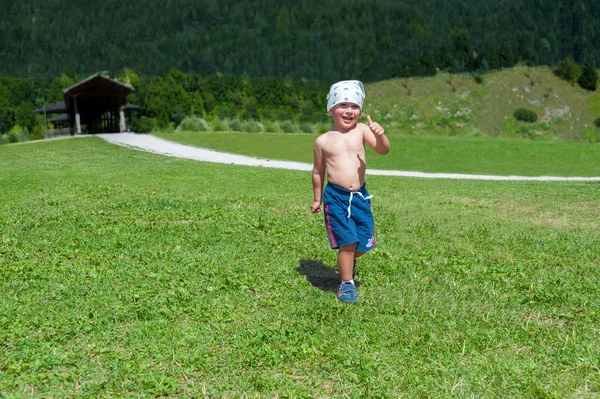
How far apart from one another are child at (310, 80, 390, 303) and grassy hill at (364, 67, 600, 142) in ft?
298

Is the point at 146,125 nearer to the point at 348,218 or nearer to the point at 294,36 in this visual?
the point at 348,218

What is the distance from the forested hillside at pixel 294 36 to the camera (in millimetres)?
135500

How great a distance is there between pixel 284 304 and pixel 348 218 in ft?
3.50

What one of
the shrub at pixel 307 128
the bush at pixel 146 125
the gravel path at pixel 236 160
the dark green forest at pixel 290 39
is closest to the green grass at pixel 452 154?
the gravel path at pixel 236 160

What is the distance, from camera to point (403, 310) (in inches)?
209

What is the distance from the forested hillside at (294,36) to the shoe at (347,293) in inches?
4766

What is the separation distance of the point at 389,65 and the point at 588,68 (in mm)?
42357

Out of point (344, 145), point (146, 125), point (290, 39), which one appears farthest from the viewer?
point (290, 39)

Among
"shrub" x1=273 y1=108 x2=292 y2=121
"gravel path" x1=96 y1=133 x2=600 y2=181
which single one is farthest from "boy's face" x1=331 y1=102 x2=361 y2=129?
"shrub" x1=273 y1=108 x2=292 y2=121

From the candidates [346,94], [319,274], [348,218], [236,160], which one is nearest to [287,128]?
[236,160]

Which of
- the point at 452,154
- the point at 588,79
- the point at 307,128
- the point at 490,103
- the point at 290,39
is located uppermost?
the point at 290,39

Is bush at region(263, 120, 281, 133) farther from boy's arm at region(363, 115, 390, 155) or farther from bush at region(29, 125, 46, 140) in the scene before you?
bush at region(29, 125, 46, 140)

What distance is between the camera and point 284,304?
548cm

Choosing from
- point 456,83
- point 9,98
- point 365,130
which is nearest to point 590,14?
point 456,83
